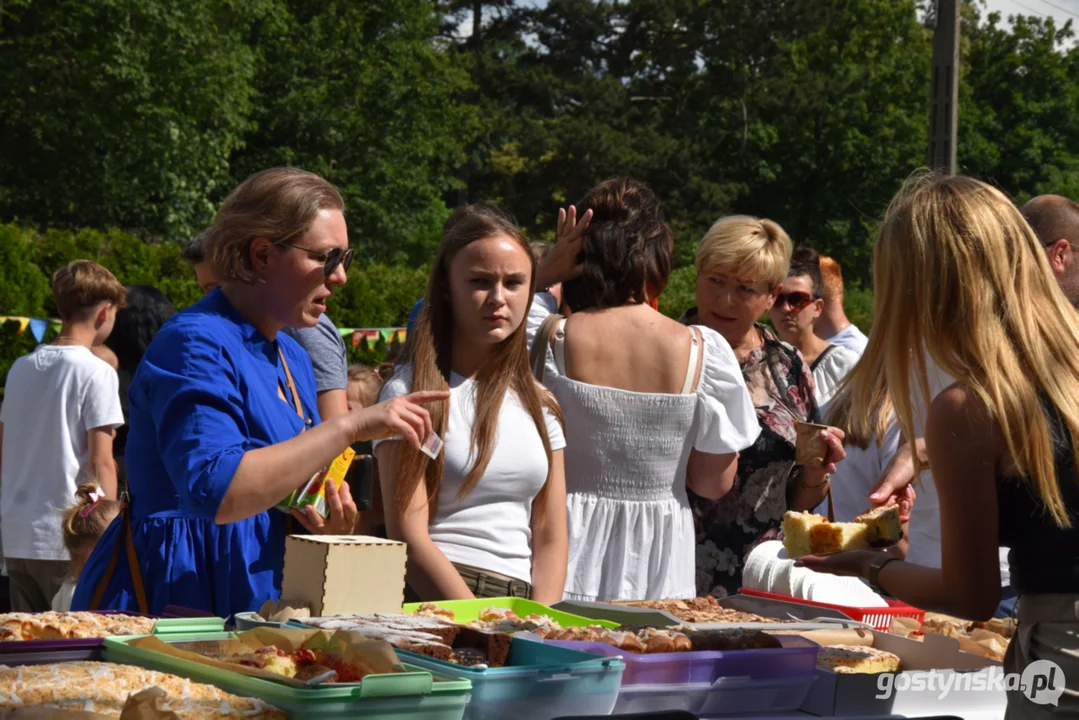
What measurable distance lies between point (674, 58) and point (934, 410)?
42742 millimetres

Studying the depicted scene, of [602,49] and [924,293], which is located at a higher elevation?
[602,49]

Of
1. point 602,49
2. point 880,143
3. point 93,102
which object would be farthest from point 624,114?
point 93,102

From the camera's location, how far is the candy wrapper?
2424mm

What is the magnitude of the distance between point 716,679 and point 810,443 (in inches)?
61.9

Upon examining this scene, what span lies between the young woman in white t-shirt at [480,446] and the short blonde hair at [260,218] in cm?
68

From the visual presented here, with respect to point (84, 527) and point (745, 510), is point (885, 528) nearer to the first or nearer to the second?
point (745, 510)

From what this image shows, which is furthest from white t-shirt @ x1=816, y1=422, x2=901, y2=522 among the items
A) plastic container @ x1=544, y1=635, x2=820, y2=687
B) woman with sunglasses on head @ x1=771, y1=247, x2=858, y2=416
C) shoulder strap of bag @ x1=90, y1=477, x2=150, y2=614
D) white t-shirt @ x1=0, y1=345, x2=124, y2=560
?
white t-shirt @ x1=0, y1=345, x2=124, y2=560

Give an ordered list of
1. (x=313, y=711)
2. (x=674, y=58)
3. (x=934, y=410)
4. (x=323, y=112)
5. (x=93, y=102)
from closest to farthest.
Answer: (x=313, y=711)
(x=934, y=410)
(x=93, y=102)
(x=323, y=112)
(x=674, y=58)

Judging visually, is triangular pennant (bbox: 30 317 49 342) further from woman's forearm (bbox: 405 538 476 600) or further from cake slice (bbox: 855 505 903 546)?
cake slice (bbox: 855 505 903 546)

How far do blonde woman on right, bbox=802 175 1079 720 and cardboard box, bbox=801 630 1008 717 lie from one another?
5.5 inches

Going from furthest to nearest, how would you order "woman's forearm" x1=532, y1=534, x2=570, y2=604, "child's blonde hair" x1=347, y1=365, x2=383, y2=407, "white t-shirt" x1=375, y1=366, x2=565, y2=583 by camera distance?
"child's blonde hair" x1=347, y1=365, x2=383, y2=407
"woman's forearm" x1=532, y1=534, x2=570, y2=604
"white t-shirt" x1=375, y1=366, x2=565, y2=583

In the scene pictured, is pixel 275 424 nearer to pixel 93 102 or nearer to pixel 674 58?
pixel 93 102

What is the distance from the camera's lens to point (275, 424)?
254 cm

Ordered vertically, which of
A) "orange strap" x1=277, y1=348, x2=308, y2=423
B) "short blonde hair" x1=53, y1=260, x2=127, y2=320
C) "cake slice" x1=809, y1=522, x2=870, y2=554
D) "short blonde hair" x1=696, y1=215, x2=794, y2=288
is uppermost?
"short blonde hair" x1=696, y1=215, x2=794, y2=288
